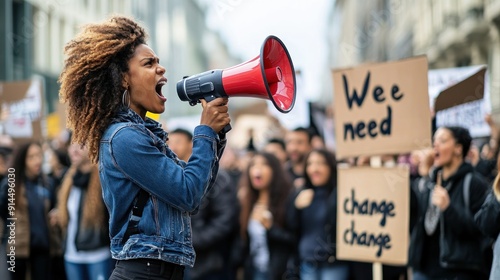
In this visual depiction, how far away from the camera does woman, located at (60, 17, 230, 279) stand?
8.82 feet

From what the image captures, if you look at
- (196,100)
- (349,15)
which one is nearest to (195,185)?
(196,100)

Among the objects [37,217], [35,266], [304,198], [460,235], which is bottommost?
[35,266]

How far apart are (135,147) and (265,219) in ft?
13.3

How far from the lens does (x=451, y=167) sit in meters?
5.43

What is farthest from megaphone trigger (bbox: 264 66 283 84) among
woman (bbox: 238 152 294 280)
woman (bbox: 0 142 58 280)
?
woman (bbox: 0 142 58 280)

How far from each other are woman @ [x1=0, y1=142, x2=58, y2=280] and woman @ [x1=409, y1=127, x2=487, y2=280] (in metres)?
3.38

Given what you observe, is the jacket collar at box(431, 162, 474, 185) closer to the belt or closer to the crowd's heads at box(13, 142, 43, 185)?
the belt

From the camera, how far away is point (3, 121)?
8016 mm

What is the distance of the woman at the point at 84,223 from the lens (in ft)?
21.2

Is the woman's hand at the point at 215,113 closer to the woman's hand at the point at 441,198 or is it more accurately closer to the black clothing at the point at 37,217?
the woman's hand at the point at 441,198

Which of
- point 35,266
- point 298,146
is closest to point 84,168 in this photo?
point 35,266

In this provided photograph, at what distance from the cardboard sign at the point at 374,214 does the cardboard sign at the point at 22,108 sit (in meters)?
3.66

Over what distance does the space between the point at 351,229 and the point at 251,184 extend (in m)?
1.51

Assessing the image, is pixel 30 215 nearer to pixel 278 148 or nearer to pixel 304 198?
pixel 304 198
